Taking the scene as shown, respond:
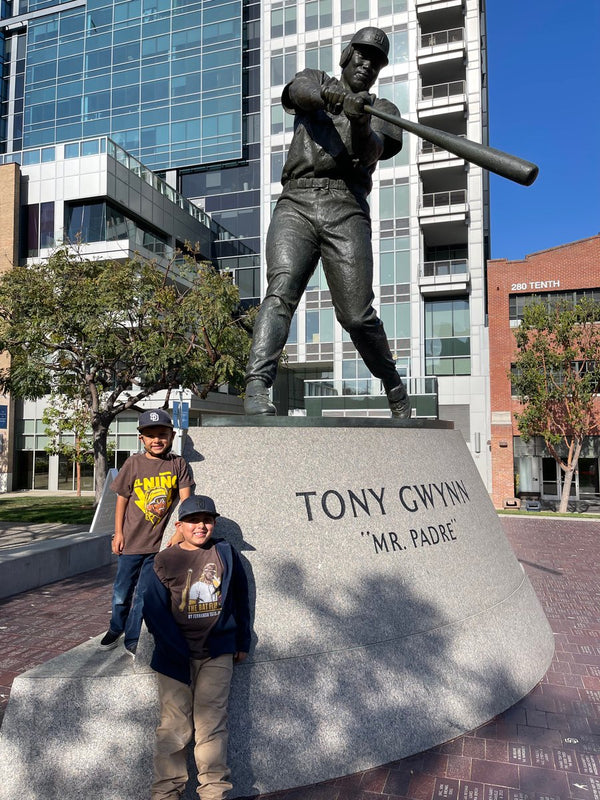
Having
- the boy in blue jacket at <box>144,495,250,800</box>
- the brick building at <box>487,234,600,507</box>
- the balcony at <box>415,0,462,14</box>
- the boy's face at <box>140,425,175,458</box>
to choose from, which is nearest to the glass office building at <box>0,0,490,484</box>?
the balcony at <box>415,0,462,14</box>

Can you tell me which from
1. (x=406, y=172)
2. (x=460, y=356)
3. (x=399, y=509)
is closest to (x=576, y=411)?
(x=460, y=356)

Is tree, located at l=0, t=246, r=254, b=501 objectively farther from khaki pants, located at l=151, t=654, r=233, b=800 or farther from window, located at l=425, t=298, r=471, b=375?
window, located at l=425, t=298, r=471, b=375

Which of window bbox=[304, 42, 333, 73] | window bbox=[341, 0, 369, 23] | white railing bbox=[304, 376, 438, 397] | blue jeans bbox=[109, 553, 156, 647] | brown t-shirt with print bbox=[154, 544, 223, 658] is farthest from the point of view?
window bbox=[304, 42, 333, 73]

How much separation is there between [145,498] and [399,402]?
277 centimetres

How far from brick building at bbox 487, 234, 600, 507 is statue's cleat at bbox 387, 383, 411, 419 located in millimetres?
21541

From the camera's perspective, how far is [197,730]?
2.81 metres

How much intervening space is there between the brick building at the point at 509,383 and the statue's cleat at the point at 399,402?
2154 centimetres

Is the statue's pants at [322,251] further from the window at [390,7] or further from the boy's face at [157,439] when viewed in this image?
the window at [390,7]

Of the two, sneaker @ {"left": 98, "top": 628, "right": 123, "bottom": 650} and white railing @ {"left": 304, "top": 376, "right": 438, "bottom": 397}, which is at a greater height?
white railing @ {"left": 304, "top": 376, "right": 438, "bottom": 397}

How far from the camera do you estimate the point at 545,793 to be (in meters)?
3.08

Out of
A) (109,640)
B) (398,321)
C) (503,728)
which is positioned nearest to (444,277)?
(398,321)

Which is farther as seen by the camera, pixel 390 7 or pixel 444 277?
pixel 390 7

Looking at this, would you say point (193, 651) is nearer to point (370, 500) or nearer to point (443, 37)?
point (370, 500)

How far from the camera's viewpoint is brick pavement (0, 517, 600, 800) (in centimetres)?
314
